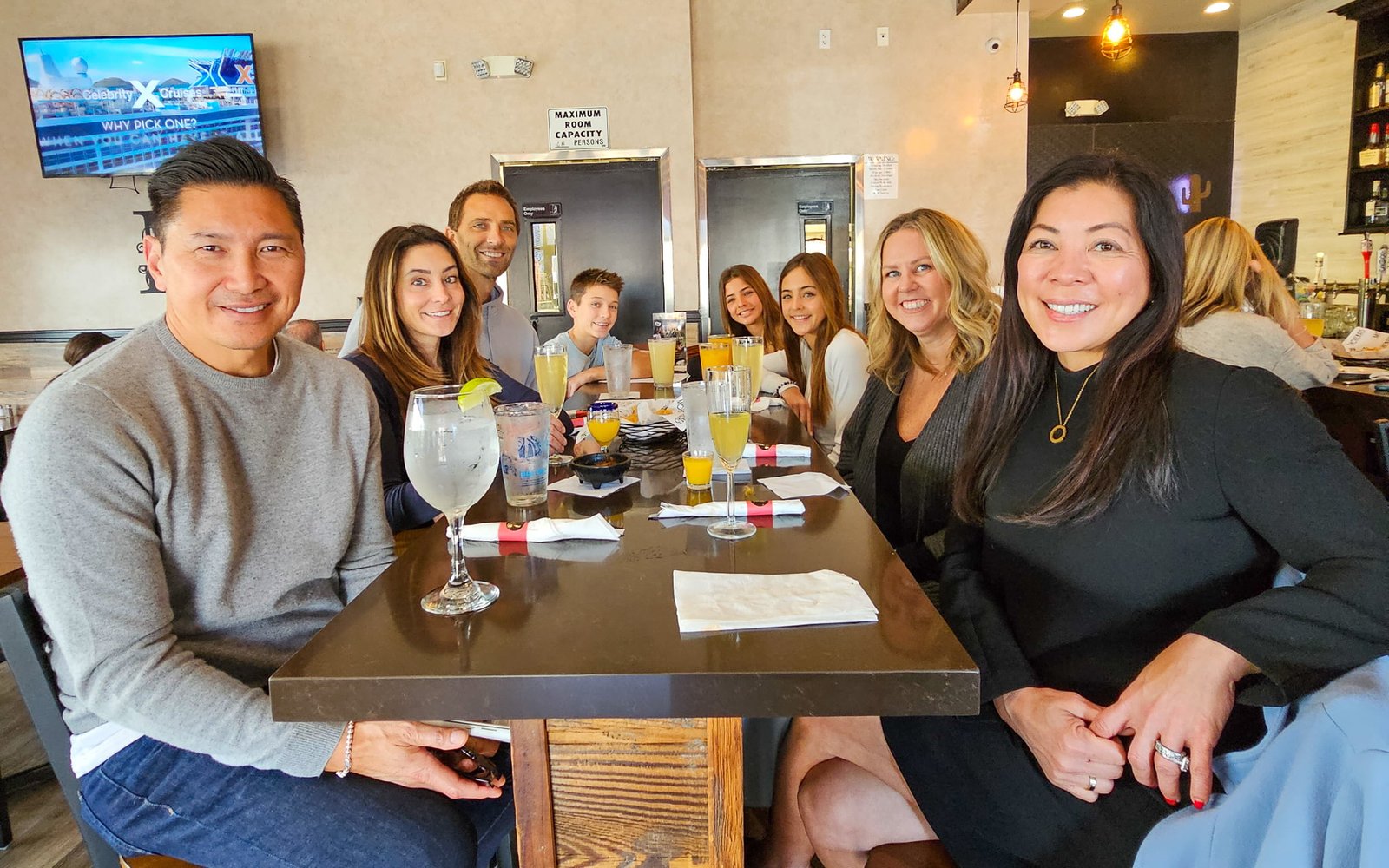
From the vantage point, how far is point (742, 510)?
4.46 feet

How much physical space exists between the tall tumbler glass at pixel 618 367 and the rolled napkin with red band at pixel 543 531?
5.27 feet

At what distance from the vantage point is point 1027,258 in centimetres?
143

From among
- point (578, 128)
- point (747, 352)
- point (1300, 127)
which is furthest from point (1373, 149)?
point (747, 352)

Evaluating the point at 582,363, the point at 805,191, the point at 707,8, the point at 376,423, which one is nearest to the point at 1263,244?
the point at 805,191

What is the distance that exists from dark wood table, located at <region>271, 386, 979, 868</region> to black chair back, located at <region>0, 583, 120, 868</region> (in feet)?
1.53

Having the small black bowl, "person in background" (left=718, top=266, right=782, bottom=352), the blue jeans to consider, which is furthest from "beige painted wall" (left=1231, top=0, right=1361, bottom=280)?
the blue jeans

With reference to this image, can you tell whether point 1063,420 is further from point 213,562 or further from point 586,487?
point 213,562

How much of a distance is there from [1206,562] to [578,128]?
530cm

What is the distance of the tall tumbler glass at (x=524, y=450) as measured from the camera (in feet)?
4.87

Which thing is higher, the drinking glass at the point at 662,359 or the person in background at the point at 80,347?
the person in background at the point at 80,347

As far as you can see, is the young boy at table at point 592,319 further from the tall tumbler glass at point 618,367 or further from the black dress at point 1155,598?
the black dress at point 1155,598

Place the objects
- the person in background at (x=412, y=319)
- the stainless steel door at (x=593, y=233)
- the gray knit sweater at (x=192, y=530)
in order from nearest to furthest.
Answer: the gray knit sweater at (x=192, y=530)
the person in background at (x=412, y=319)
the stainless steel door at (x=593, y=233)

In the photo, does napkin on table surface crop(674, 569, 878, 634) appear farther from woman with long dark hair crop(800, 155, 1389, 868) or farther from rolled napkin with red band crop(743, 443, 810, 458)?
rolled napkin with red band crop(743, 443, 810, 458)

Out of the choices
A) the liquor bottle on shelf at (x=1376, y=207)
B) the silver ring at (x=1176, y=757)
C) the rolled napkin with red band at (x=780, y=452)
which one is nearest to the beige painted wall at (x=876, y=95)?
the liquor bottle on shelf at (x=1376, y=207)
